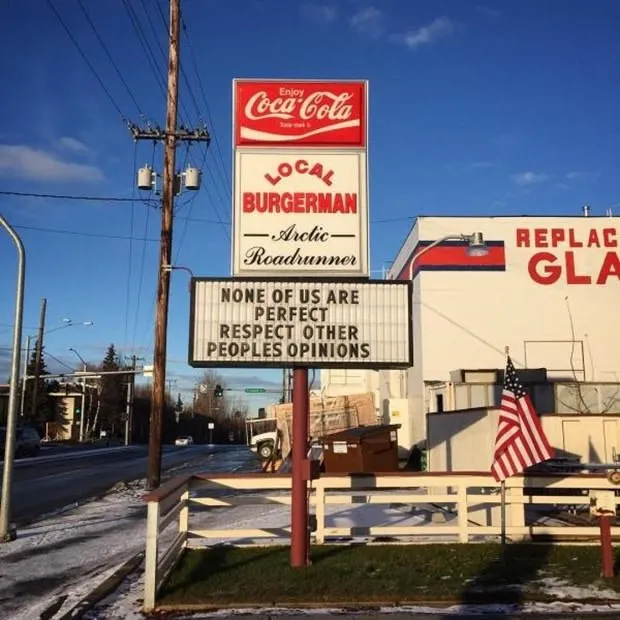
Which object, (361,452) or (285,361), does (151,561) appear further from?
(361,452)

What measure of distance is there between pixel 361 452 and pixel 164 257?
23.8ft

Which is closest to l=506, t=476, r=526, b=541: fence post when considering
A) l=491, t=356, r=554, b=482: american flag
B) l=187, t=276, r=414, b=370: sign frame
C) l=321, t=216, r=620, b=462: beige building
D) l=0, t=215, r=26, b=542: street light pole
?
l=491, t=356, r=554, b=482: american flag

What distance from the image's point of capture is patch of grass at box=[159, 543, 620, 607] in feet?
23.7

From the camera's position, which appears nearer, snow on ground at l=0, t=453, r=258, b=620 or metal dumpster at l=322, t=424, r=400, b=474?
snow on ground at l=0, t=453, r=258, b=620

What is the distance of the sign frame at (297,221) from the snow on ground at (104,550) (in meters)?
3.40

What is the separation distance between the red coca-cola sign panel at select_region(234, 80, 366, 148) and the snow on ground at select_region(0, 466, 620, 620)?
5.19 metres

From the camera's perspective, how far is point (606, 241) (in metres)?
24.4

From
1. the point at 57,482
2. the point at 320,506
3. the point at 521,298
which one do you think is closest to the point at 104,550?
the point at 320,506

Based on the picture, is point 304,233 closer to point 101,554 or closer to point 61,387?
point 101,554

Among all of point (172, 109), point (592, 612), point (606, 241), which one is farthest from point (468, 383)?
point (592, 612)

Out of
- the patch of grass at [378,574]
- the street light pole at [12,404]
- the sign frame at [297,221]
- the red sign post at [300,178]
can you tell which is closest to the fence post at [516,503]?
the patch of grass at [378,574]

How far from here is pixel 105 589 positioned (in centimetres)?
789

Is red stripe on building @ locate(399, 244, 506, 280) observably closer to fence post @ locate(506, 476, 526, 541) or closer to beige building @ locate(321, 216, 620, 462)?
beige building @ locate(321, 216, 620, 462)

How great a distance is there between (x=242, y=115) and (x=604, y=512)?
6548mm
